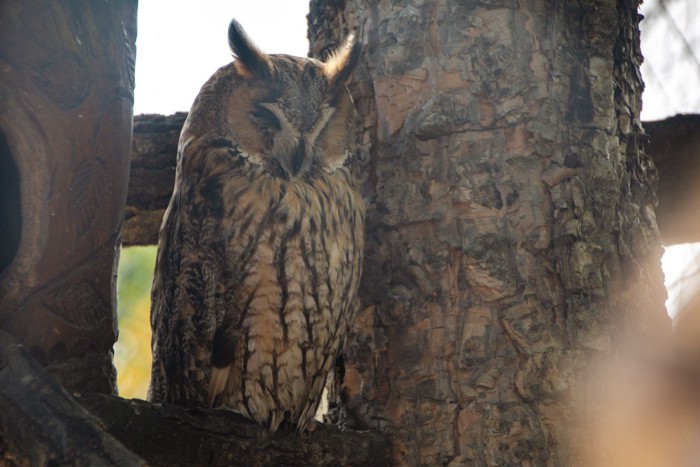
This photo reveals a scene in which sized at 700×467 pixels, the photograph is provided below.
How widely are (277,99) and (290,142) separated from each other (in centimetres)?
11

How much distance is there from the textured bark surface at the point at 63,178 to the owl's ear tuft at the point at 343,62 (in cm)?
48

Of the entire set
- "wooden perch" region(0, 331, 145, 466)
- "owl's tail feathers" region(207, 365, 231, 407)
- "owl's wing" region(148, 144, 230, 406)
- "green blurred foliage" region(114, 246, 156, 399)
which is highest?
"green blurred foliage" region(114, 246, 156, 399)

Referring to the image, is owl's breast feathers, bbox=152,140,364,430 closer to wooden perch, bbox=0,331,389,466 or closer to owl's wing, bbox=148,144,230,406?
owl's wing, bbox=148,144,230,406

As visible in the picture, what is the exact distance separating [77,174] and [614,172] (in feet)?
3.99

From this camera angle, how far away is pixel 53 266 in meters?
1.82

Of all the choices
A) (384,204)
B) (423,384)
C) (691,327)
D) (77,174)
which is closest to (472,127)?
(384,204)

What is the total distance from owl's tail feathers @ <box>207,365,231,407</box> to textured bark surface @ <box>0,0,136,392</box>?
0.22 meters

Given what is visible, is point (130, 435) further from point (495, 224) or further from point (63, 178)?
point (495, 224)

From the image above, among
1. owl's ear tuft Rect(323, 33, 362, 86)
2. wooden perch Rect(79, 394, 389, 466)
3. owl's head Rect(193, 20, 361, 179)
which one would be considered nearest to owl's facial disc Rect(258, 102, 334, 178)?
owl's head Rect(193, 20, 361, 179)

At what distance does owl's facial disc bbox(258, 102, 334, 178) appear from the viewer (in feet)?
6.89

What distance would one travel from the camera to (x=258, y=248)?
2.05 meters

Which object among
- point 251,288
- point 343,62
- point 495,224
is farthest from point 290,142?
point 495,224

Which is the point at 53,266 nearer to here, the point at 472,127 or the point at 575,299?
the point at 472,127

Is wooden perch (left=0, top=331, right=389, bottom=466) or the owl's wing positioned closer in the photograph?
wooden perch (left=0, top=331, right=389, bottom=466)
